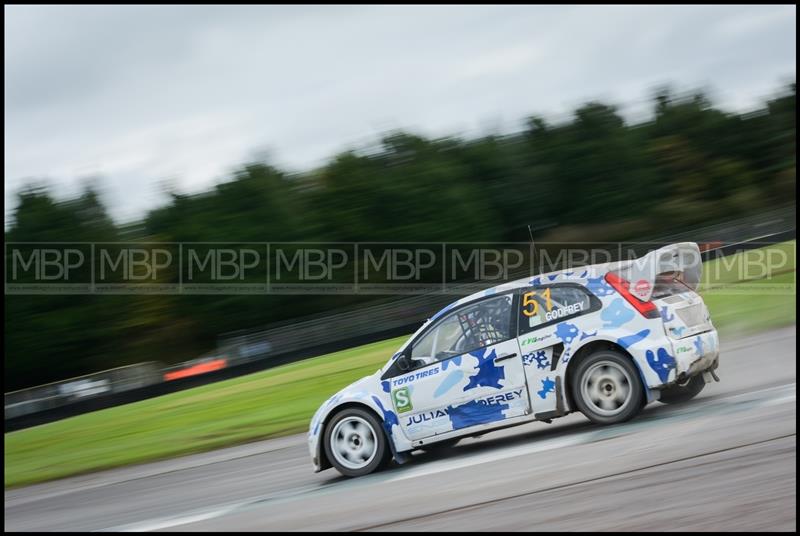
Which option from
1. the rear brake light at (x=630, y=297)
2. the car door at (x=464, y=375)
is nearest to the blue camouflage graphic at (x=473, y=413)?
the car door at (x=464, y=375)

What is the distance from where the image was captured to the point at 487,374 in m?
8.38

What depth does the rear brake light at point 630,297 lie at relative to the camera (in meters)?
8.20

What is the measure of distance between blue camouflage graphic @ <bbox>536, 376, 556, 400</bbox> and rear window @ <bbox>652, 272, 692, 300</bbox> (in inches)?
46.5

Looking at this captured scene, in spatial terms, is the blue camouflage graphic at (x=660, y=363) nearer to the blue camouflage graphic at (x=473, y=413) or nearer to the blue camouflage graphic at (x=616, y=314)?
the blue camouflage graphic at (x=616, y=314)

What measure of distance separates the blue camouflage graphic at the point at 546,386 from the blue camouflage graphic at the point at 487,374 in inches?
13.9

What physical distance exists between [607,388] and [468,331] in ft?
4.37

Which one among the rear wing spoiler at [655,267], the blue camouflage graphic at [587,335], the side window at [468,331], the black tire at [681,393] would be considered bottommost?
the black tire at [681,393]

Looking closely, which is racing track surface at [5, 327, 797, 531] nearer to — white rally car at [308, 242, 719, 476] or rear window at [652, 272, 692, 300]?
white rally car at [308, 242, 719, 476]

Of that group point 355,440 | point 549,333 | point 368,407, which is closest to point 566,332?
point 549,333

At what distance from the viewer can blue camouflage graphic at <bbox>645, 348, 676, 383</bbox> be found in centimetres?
798

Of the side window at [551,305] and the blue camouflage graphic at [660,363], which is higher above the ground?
the side window at [551,305]

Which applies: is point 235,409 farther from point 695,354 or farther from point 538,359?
point 695,354

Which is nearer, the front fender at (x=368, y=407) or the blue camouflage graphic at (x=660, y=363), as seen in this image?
the blue camouflage graphic at (x=660, y=363)

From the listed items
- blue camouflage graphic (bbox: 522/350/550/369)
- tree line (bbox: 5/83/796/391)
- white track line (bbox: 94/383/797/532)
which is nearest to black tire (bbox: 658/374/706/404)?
white track line (bbox: 94/383/797/532)
